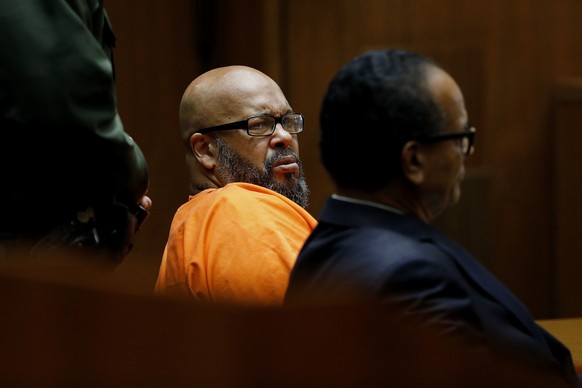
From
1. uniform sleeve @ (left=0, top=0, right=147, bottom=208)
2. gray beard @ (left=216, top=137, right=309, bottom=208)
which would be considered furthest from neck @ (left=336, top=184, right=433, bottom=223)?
gray beard @ (left=216, top=137, right=309, bottom=208)

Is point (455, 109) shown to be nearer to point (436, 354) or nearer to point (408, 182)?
point (408, 182)

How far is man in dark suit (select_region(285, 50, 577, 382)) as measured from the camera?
1.18 m

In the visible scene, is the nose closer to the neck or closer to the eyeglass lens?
the eyeglass lens

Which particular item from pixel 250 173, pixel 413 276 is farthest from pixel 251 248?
pixel 413 276

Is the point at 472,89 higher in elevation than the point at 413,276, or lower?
lower

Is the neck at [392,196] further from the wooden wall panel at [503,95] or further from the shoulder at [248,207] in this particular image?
the wooden wall panel at [503,95]

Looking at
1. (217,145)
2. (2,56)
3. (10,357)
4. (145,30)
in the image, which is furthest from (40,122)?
(145,30)

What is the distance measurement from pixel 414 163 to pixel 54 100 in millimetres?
544

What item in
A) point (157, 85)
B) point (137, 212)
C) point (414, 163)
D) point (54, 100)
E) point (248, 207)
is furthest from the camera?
point (157, 85)

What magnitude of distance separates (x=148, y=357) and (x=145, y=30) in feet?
11.6

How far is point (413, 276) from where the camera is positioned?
1168mm

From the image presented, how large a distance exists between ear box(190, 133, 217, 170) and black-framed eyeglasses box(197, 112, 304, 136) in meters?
0.02

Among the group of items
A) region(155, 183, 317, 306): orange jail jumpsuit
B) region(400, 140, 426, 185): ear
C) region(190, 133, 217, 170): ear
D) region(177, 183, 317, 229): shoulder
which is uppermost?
region(400, 140, 426, 185): ear

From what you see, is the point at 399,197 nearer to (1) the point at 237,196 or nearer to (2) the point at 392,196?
(2) the point at 392,196
